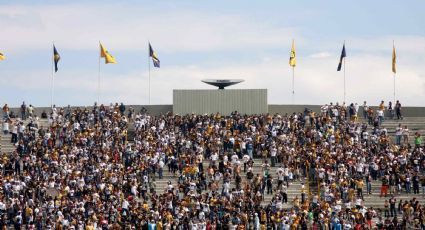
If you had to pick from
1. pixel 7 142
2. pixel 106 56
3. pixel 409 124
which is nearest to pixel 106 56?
pixel 106 56

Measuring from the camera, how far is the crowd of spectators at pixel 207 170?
221ft

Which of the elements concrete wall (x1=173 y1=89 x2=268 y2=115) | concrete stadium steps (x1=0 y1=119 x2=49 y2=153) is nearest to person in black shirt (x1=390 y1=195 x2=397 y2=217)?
concrete wall (x1=173 y1=89 x2=268 y2=115)

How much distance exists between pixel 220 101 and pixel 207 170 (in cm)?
1304

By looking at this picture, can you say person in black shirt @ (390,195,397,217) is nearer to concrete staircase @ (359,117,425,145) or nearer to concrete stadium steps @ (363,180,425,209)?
concrete stadium steps @ (363,180,425,209)

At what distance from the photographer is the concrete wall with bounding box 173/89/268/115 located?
86.7 m

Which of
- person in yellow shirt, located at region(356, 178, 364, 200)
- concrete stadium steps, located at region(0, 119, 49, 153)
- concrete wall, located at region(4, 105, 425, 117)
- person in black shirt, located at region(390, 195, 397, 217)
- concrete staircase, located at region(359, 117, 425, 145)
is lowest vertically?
person in black shirt, located at region(390, 195, 397, 217)

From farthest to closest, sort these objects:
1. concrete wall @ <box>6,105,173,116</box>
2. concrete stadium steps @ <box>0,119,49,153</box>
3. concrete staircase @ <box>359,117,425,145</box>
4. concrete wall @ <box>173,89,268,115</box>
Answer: concrete wall @ <box>6,105,173,116</box>, concrete wall @ <box>173,89,268,115</box>, concrete staircase @ <box>359,117,425,145</box>, concrete stadium steps @ <box>0,119,49,153</box>

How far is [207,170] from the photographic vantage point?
7438 centimetres

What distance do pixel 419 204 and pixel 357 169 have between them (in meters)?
4.75

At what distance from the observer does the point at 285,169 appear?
72.8 meters

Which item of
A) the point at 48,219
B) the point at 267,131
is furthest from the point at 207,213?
the point at 267,131

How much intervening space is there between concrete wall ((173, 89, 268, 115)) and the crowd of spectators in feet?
9.94

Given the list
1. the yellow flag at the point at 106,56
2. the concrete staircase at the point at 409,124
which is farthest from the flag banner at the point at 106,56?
the concrete staircase at the point at 409,124

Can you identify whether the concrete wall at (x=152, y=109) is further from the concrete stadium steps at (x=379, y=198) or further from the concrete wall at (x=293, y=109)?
the concrete stadium steps at (x=379, y=198)
